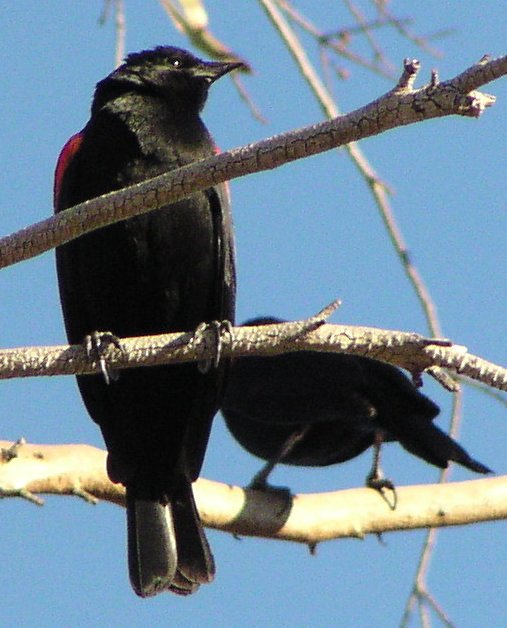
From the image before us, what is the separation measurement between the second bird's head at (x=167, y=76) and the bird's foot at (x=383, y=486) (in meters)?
1.60

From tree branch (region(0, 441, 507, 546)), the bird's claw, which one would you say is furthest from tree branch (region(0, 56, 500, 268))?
tree branch (region(0, 441, 507, 546))

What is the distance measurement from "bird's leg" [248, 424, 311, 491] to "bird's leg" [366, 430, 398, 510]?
0.34 m

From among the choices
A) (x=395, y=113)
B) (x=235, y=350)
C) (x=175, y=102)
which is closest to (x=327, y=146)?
(x=395, y=113)

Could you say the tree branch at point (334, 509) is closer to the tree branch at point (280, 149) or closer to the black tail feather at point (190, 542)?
the black tail feather at point (190, 542)

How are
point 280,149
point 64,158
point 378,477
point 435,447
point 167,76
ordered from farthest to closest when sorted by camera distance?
point 435,447
point 378,477
point 167,76
point 64,158
point 280,149

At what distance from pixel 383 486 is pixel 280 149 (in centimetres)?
253

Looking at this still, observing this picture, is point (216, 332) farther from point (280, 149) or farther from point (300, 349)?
point (280, 149)

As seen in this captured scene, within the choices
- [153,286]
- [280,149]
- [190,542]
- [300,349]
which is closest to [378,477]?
[190,542]

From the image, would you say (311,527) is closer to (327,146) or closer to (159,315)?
(159,315)

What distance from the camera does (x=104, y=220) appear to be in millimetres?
2789

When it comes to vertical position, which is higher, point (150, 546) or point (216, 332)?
point (216, 332)

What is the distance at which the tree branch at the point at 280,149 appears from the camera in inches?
91.5

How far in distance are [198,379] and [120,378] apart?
0.27m

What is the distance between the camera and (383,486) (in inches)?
191
